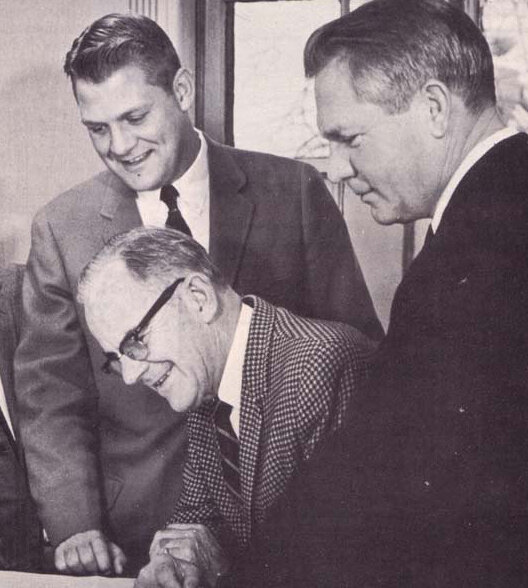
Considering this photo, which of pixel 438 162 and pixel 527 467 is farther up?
pixel 438 162

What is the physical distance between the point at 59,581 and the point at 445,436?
676 millimetres

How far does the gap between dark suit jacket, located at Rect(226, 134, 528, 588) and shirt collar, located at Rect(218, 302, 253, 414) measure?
21 centimetres

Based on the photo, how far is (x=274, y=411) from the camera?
1.27 m

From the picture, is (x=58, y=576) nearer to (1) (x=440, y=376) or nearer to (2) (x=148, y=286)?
(2) (x=148, y=286)

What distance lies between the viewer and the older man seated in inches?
49.0

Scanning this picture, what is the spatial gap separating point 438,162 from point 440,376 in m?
0.29

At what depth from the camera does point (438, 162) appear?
1130mm

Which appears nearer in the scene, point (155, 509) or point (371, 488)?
point (371, 488)

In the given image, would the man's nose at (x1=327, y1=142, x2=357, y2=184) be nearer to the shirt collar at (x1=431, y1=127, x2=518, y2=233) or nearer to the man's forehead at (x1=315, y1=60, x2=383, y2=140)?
the man's forehead at (x1=315, y1=60, x2=383, y2=140)

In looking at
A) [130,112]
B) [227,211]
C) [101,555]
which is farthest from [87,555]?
[130,112]

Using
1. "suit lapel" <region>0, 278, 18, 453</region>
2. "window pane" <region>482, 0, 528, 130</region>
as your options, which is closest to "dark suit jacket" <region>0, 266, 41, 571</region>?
"suit lapel" <region>0, 278, 18, 453</region>

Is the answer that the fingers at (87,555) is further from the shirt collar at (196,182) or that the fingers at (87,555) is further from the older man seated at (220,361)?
the shirt collar at (196,182)

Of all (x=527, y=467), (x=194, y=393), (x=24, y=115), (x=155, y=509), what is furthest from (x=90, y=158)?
(x=527, y=467)

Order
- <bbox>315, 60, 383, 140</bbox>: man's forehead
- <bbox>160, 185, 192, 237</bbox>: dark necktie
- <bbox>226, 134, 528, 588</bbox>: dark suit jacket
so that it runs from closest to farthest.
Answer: <bbox>226, 134, 528, 588</bbox>: dark suit jacket, <bbox>315, 60, 383, 140</bbox>: man's forehead, <bbox>160, 185, 192, 237</bbox>: dark necktie
